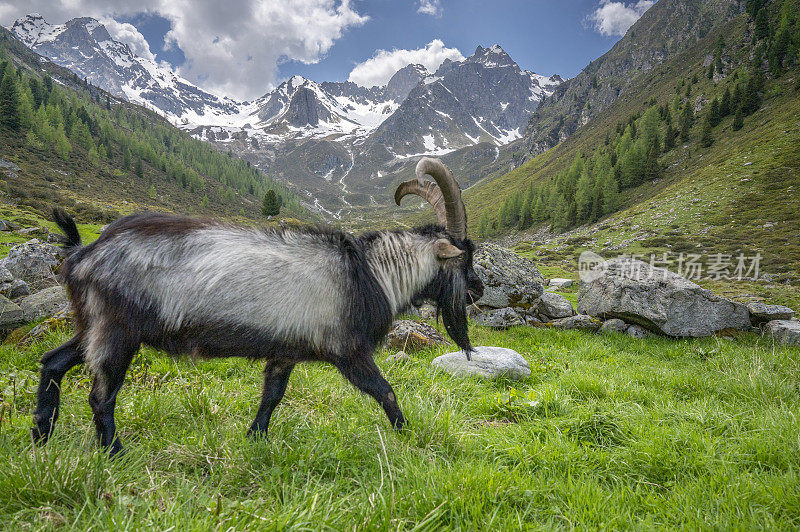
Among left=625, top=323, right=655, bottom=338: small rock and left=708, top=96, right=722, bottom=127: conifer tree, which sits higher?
left=708, top=96, right=722, bottom=127: conifer tree

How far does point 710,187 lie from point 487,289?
60.3 meters

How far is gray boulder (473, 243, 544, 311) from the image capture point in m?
12.5

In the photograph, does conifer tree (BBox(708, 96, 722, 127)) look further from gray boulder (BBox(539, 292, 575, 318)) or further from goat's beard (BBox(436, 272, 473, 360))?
goat's beard (BBox(436, 272, 473, 360))

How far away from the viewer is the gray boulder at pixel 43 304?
7898 mm

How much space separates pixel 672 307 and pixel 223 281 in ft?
40.4

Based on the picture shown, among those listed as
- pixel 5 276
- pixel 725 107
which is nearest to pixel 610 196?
pixel 725 107

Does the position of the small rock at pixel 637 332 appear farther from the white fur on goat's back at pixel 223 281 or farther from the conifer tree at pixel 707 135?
the conifer tree at pixel 707 135

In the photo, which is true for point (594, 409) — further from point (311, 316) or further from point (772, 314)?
point (772, 314)

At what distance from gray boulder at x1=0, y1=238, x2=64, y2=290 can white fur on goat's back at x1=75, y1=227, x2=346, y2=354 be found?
10.3 metres

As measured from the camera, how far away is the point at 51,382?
3506mm

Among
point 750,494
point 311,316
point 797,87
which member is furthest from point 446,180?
point 797,87

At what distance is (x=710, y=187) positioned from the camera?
5269 centimetres

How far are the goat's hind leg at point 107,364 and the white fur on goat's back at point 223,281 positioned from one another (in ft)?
1.26

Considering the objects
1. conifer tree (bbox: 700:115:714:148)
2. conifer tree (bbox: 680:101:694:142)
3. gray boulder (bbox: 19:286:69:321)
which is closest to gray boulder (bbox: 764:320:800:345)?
gray boulder (bbox: 19:286:69:321)
